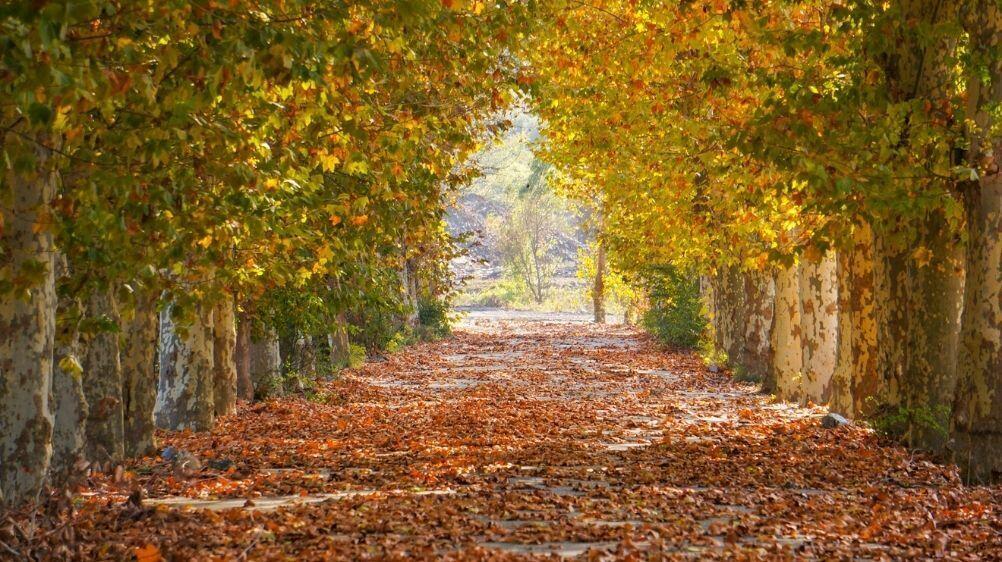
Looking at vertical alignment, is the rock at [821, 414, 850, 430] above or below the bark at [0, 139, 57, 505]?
below

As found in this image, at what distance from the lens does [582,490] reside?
10.1 meters

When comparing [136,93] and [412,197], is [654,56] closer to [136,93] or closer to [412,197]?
[412,197]

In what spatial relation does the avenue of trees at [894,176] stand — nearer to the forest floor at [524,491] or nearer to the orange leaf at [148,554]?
the forest floor at [524,491]

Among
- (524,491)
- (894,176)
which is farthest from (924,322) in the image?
(524,491)

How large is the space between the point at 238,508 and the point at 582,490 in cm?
318

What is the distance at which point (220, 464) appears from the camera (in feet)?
39.1

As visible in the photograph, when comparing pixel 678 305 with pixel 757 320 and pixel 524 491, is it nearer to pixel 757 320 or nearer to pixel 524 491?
pixel 757 320

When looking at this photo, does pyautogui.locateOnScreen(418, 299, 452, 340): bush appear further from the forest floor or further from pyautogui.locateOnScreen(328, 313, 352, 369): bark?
the forest floor

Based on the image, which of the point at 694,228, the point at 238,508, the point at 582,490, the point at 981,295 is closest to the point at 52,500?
the point at 238,508

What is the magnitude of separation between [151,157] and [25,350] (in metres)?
1.71

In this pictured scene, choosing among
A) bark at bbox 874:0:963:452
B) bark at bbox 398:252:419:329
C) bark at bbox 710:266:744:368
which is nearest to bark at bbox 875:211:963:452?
bark at bbox 874:0:963:452

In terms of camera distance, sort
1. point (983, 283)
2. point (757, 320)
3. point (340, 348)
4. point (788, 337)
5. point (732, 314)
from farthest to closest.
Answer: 1. point (340, 348)
2. point (732, 314)
3. point (757, 320)
4. point (788, 337)
5. point (983, 283)

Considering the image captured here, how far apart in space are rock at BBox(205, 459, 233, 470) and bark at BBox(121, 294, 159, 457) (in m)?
1.15

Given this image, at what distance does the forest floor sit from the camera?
7.31 m
